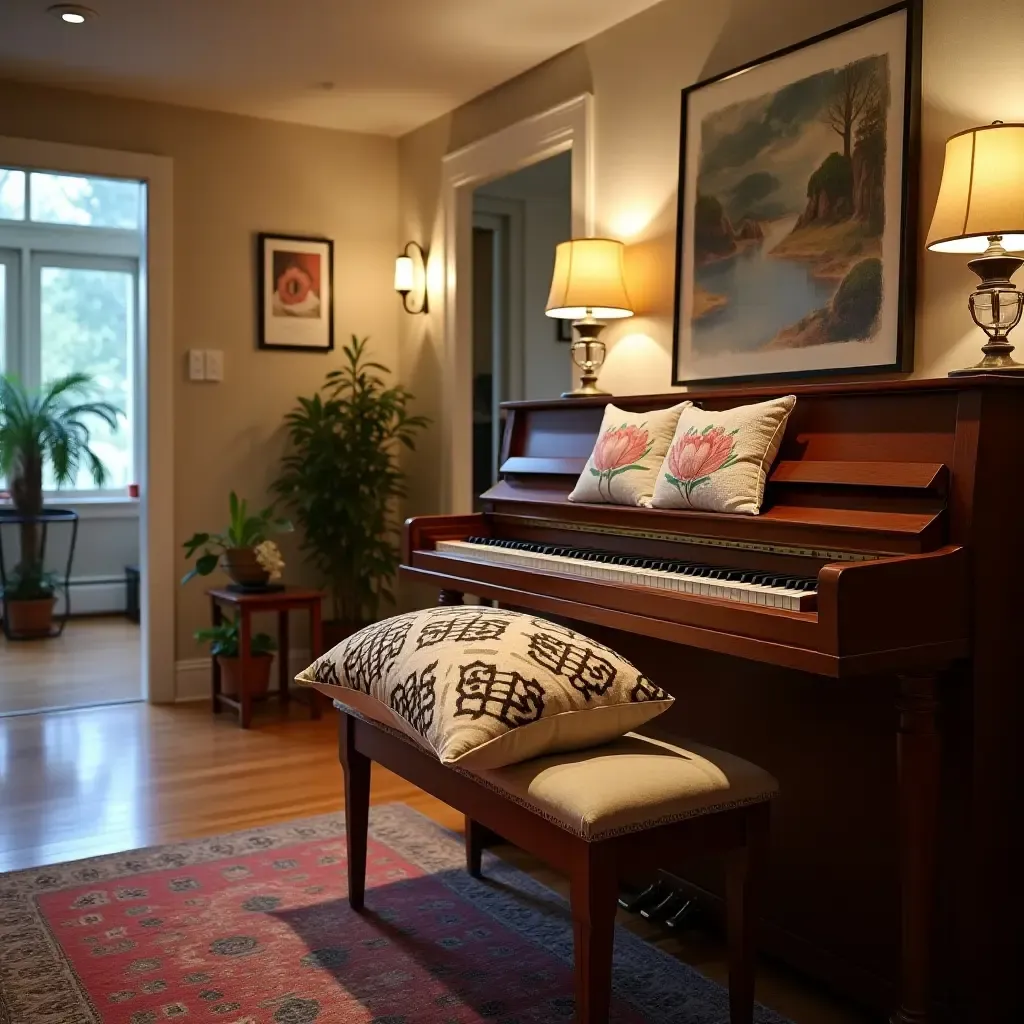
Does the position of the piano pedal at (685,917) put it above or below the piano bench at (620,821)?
below

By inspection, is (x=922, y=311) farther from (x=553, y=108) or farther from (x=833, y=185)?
(x=553, y=108)

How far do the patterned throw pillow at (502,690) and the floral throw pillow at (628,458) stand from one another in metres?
0.56

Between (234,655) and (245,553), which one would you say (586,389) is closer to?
(245,553)

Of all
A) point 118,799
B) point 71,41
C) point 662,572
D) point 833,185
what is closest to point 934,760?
point 662,572

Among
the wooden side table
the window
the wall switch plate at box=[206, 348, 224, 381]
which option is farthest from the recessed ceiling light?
the window

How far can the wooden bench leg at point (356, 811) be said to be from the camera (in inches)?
→ 98.7

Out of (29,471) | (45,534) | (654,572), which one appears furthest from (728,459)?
(45,534)

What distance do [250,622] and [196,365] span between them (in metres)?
1.10

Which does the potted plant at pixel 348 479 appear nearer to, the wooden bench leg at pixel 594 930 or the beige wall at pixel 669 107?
the beige wall at pixel 669 107

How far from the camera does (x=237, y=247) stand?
4.59m

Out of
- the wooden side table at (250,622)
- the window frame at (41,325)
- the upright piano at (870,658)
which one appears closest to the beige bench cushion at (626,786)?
the upright piano at (870,658)

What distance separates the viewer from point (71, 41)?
3.69m

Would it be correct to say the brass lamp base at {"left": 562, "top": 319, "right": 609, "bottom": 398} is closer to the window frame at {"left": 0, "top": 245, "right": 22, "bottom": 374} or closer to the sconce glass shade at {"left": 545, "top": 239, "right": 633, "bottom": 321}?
the sconce glass shade at {"left": 545, "top": 239, "right": 633, "bottom": 321}

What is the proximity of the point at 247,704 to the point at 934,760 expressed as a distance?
287 centimetres
